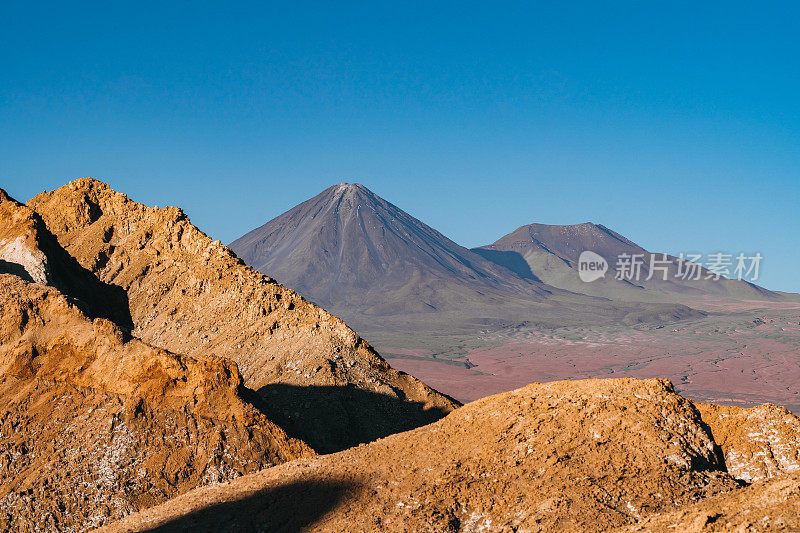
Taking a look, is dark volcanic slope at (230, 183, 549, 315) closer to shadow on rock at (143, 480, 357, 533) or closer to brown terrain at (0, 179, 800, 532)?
brown terrain at (0, 179, 800, 532)

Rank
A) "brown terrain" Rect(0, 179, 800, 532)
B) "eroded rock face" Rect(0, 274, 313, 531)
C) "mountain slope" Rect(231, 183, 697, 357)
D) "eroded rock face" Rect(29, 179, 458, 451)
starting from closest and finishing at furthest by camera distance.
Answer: "brown terrain" Rect(0, 179, 800, 532) < "eroded rock face" Rect(0, 274, 313, 531) < "eroded rock face" Rect(29, 179, 458, 451) < "mountain slope" Rect(231, 183, 697, 357)

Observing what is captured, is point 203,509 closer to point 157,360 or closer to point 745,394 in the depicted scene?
point 157,360

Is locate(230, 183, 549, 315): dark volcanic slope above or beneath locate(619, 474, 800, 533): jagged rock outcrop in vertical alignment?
above

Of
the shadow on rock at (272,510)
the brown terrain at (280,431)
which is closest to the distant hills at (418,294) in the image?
the brown terrain at (280,431)

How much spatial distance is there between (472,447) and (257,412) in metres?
6.39

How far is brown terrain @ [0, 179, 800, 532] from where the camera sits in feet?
31.7

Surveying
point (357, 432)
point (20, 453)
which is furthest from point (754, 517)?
point (357, 432)

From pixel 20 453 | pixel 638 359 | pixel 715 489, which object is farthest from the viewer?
pixel 638 359

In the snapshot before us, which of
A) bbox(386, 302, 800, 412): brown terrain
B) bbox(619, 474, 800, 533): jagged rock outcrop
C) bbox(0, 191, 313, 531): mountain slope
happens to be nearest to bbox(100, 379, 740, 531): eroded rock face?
bbox(619, 474, 800, 533): jagged rock outcrop

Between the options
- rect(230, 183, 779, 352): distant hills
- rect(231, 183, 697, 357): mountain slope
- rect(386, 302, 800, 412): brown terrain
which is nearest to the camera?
rect(386, 302, 800, 412): brown terrain

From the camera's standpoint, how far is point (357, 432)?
Answer: 836 inches

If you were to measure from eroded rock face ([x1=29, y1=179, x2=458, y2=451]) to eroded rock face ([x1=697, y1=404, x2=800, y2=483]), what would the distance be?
378 inches

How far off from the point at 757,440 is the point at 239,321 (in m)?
19.2

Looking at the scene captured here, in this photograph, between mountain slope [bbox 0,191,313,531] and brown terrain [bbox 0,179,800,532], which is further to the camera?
mountain slope [bbox 0,191,313,531]
